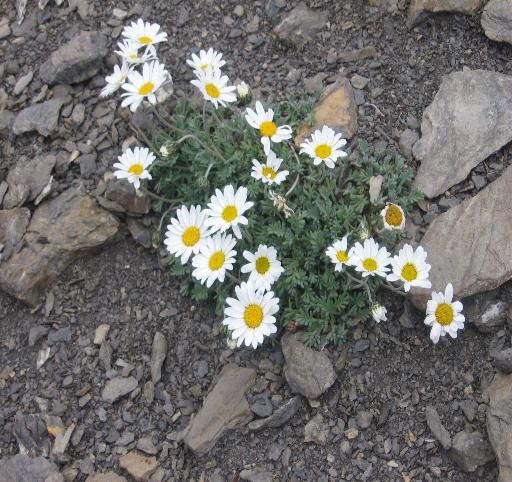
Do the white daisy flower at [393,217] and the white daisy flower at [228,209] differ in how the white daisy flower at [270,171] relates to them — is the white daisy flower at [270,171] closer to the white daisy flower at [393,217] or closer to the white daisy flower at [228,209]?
the white daisy flower at [228,209]

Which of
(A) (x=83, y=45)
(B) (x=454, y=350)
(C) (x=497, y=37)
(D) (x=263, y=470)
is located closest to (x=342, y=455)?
(D) (x=263, y=470)

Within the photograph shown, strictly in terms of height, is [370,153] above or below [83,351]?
above

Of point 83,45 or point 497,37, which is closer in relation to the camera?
point 497,37

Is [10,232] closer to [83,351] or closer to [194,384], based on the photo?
[83,351]

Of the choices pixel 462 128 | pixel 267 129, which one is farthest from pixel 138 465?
pixel 462 128

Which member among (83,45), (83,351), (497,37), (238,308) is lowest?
(83,351)

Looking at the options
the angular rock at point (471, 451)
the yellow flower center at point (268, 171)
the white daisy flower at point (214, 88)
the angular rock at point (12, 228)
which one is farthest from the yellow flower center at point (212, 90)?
the angular rock at point (471, 451)

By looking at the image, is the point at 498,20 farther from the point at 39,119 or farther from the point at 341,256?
the point at 39,119
